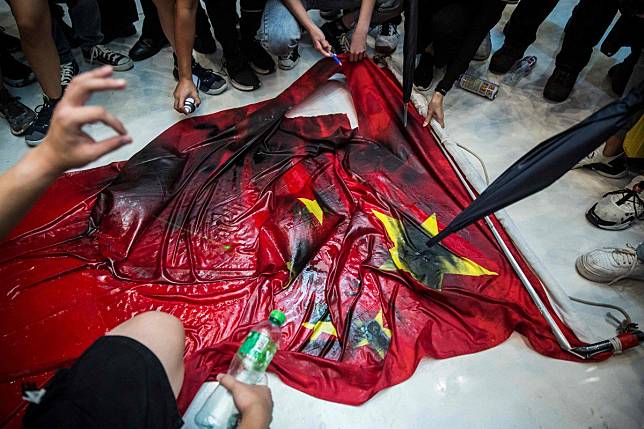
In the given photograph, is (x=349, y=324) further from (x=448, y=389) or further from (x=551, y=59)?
(x=551, y=59)

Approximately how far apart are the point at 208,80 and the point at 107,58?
539 mm

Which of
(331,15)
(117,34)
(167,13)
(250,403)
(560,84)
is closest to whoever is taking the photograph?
(250,403)

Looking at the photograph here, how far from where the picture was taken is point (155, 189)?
1.40 m

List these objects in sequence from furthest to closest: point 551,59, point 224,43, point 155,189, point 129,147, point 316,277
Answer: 1. point 551,59
2. point 224,43
3. point 129,147
4. point 155,189
5. point 316,277

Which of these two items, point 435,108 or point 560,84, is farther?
point 560,84

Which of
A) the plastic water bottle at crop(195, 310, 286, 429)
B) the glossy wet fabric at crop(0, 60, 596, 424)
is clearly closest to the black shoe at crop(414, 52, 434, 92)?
the glossy wet fabric at crop(0, 60, 596, 424)

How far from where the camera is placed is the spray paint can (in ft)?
6.29

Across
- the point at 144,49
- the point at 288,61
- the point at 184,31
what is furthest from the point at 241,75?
the point at 144,49

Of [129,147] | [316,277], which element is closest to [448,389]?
[316,277]

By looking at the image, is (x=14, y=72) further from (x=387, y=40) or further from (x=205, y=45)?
(x=387, y=40)

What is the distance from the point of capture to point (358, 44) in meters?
1.67

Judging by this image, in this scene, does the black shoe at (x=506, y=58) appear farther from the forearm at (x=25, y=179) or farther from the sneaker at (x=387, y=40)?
the forearm at (x=25, y=179)

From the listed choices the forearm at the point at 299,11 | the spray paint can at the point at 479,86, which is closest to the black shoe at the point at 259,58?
the forearm at the point at 299,11

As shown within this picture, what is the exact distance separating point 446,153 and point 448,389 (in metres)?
0.82
